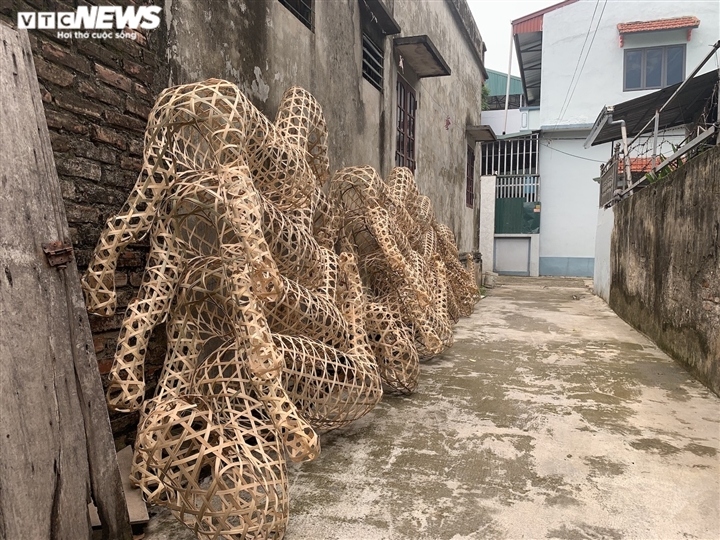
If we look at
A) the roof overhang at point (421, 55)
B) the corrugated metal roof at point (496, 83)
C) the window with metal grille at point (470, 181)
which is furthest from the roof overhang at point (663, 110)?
the corrugated metal roof at point (496, 83)

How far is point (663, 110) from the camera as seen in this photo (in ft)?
20.1

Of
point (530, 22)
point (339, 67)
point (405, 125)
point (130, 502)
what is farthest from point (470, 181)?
A: point (130, 502)

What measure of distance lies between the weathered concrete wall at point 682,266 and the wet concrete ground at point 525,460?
11.3 inches

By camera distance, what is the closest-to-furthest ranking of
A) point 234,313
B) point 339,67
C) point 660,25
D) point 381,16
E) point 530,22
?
point 234,313 → point 339,67 → point 381,16 → point 660,25 → point 530,22

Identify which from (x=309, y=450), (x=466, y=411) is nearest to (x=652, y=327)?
(x=466, y=411)

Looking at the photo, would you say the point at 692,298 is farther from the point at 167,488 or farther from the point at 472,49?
the point at 472,49

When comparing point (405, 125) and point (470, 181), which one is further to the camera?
point (470, 181)

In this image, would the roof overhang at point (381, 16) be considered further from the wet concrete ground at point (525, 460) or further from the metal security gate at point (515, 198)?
the metal security gate at point (515, 198)

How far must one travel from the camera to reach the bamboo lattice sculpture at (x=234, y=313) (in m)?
1.42

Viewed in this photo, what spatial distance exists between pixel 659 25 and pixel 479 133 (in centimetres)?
536

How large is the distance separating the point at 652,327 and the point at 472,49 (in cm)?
694

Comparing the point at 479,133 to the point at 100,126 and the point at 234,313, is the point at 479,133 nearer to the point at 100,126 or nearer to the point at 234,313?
the point at 100,126

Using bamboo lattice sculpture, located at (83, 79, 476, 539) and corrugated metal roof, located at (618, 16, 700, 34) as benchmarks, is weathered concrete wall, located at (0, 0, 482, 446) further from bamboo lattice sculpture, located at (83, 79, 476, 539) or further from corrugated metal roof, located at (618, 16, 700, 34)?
corrugated metal roof, located at (618, 16, 700, 34)

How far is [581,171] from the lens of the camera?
1197 centimetres
